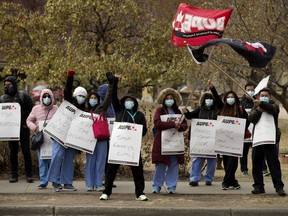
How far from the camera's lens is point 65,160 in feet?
37.0

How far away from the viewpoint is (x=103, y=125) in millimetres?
10984

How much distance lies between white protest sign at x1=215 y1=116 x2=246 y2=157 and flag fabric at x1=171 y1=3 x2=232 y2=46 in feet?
4.61

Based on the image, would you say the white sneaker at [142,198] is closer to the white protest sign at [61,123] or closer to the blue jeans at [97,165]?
the blue jeans at [97,165]

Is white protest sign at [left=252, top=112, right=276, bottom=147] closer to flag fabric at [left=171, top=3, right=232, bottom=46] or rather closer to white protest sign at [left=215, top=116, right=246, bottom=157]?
white protest sign at [left=215, top=116, right=246, bottom=157]

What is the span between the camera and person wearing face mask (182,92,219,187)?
38.0ft

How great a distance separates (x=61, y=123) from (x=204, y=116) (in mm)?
2495

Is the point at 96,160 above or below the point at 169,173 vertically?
above

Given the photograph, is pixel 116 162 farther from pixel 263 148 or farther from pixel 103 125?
pixel 263 148

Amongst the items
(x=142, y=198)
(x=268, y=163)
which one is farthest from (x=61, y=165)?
(x=268, y=163)

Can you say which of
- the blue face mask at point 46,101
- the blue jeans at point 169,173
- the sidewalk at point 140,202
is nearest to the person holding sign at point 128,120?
the sidewalk at point 140,202

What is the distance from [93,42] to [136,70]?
88.1 inches

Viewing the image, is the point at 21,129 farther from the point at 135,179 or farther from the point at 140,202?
the point at 140,202

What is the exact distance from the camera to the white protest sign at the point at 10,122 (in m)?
11.7

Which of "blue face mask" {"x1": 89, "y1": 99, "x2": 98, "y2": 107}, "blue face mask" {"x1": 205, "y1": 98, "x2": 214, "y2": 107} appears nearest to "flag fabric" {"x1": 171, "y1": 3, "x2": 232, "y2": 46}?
"blue face mask" {"x1": 205, "y1": 98, "x2": 214, "y2": 107}
